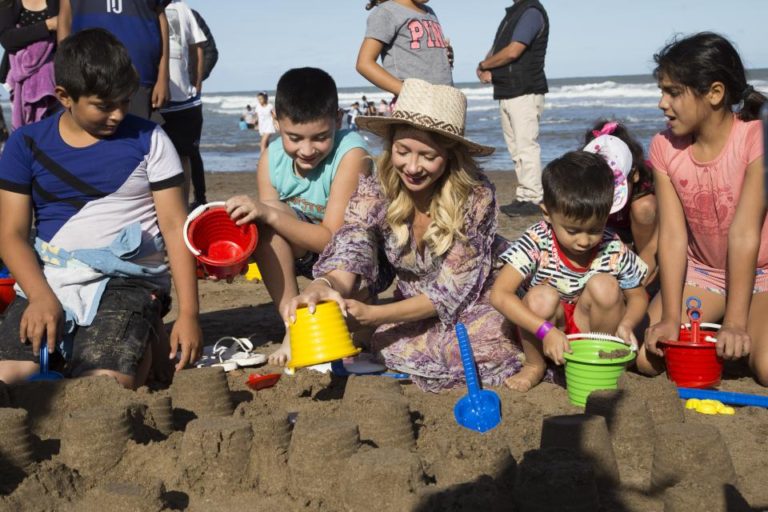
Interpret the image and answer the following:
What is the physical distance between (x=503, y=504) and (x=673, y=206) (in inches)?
83.8

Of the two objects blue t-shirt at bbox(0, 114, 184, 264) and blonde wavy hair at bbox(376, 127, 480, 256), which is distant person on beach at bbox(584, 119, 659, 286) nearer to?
blonde wavy hair at bbox(376, 127, 480, 256)

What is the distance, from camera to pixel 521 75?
24.4ft

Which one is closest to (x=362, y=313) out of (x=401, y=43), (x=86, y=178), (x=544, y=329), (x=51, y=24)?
(x=544, y=329)

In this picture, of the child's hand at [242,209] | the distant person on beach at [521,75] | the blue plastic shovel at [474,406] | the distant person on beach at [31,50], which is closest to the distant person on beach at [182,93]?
the distant person on beach at [31,50]

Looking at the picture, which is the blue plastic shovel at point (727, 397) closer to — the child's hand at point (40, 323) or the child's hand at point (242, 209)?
the child's hand at point (242, 209)

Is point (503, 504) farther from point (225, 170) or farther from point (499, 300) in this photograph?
point (225, 170)

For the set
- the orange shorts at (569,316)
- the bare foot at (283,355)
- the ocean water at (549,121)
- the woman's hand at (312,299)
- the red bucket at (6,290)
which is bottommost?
the ocean water at (549,121)

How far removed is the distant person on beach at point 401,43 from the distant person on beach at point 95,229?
1833 millimetres

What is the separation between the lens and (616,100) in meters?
35.0

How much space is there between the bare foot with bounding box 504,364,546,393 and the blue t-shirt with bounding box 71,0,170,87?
260cm

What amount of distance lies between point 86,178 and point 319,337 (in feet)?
4.14

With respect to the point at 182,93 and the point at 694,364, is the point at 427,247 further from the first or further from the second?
the point at 182,93

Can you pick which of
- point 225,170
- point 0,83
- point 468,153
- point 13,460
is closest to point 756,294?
point 468,153

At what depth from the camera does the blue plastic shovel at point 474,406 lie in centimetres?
304
